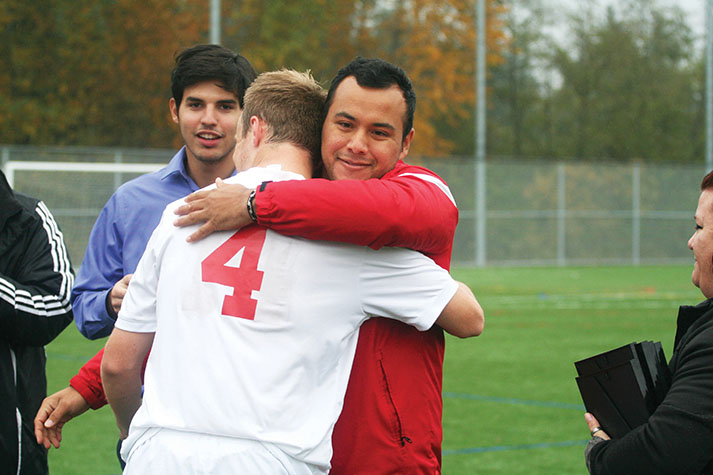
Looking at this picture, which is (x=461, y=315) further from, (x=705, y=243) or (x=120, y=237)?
(x=120, y=237)

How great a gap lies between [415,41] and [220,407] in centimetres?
3504

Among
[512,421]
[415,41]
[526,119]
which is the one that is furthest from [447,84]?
[512,421]

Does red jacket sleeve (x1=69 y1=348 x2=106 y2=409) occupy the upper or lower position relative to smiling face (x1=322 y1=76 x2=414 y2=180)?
lower

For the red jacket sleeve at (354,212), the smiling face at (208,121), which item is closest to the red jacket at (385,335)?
the red jacket sleeve at (354,212)

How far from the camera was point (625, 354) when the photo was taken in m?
2.82

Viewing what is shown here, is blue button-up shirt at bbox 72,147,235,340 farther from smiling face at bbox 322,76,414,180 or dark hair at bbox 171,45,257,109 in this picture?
smiling face at bbox 322,76,414,180

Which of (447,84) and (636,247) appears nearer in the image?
(636,247)

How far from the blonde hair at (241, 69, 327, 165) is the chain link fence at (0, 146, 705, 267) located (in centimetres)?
2543

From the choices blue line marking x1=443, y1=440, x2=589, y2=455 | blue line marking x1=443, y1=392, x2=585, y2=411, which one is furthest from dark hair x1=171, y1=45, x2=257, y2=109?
blue line marking x1=443, y1=392, x2=585, y2=411

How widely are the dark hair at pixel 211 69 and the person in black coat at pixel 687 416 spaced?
2.04 m

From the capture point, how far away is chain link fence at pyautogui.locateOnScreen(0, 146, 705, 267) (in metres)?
29.0

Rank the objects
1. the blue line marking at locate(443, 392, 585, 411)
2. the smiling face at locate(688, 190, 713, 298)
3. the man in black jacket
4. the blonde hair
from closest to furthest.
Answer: the blonde hair → the smiling face at locate(688, 190, 713, 298) → the man in black jacket → the blue line marking at locate(443, 392, 585, 411)

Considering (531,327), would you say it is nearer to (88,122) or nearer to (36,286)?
(36,286)

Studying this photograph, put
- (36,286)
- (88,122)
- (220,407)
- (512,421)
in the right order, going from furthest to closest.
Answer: (88,122), (512,421), (36,286), (220,407)
